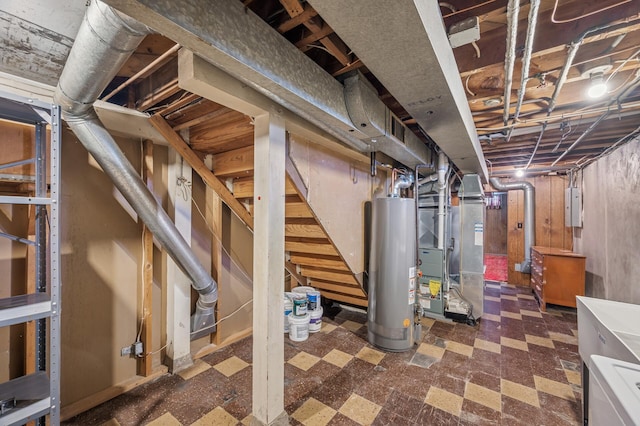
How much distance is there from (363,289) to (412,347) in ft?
2.39

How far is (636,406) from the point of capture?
0.65m

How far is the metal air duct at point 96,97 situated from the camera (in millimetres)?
767

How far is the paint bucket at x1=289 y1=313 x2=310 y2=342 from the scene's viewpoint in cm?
263

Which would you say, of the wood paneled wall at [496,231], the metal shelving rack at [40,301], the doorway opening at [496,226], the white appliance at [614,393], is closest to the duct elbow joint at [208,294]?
the metal shelving rack at [40,301]

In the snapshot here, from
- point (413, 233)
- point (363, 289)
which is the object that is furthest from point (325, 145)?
point (363, 289)

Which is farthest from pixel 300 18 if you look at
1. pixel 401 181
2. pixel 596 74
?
pixel 401 181

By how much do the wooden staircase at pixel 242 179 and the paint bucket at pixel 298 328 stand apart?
1.89ft

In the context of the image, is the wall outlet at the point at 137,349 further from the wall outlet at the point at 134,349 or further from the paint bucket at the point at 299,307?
the paint bucket at the point at 299,307

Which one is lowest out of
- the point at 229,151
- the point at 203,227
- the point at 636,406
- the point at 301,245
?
the point at 636,406

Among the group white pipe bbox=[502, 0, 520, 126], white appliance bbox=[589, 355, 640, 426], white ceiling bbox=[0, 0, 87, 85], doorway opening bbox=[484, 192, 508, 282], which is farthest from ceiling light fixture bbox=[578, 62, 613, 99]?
doorway opening bbox=[484, 192, 508, 282]

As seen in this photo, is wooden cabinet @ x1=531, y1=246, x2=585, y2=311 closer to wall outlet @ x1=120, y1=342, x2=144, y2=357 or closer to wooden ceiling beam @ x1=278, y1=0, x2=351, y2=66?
wooden ceiling beam @ x1=278, y1=0, x2=351, y2=66

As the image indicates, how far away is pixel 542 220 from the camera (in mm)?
4652

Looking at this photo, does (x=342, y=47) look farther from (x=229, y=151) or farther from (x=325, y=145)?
(x=229, y=151)

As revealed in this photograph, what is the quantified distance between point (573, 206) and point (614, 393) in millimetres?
4743
